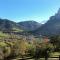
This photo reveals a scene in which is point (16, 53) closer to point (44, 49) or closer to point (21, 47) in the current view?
point (21, 47)

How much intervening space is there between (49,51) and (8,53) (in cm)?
1842

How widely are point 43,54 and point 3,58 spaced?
1630 centimetres

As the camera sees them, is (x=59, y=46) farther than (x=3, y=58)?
Yes

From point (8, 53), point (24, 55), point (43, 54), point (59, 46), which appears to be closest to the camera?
point (43, 54)

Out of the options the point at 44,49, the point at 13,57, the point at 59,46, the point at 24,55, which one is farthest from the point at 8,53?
the point at 59,46

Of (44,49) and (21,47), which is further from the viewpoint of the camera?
(21,47)

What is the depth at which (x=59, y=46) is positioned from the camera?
103562 millimetres

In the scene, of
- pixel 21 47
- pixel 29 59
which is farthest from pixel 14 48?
pixel 29 59

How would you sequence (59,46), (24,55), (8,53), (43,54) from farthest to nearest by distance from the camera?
(59,46)
(24,55)
(8,53)
(43,54)

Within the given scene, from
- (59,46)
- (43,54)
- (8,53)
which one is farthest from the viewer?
(59,46)

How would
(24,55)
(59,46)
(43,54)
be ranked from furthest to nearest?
(59,46) → (24,55) → (43,54)

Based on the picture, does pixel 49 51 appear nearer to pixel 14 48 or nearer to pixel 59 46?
pixel 14 48

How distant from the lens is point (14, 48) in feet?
293

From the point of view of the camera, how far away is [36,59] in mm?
75750
